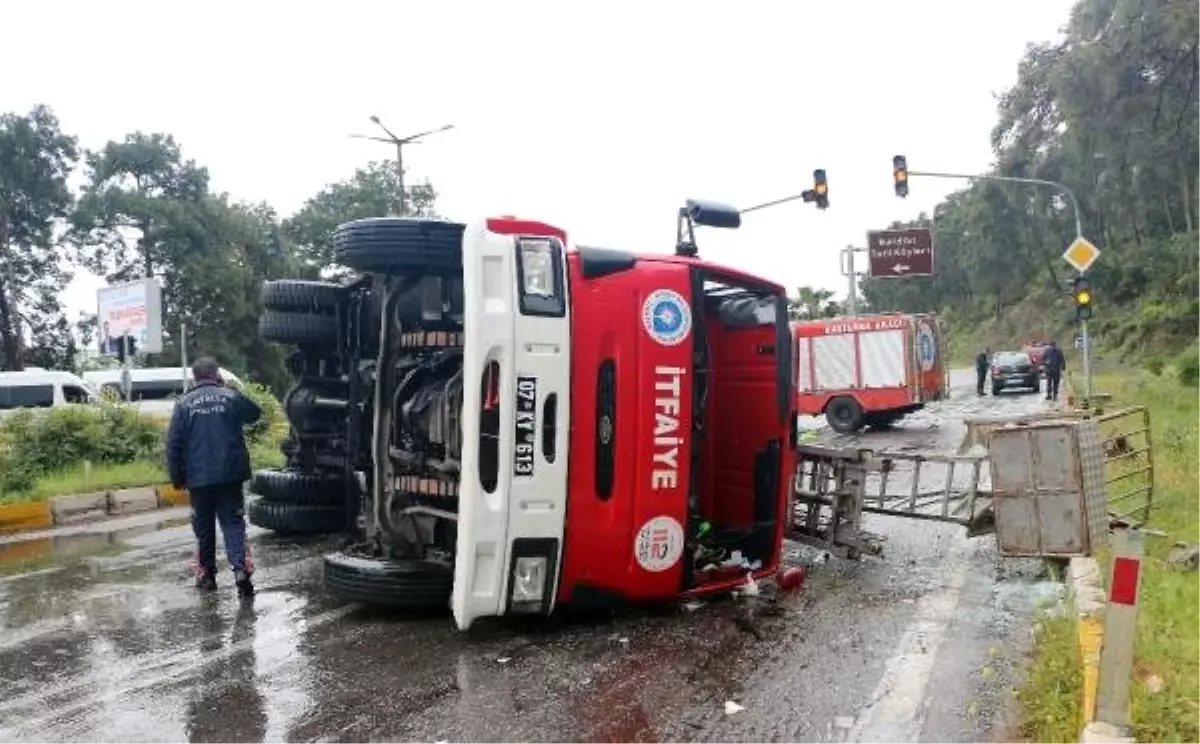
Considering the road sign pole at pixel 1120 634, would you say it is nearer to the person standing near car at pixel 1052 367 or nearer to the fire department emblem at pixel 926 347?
the fire department emblem at pixel 926 347

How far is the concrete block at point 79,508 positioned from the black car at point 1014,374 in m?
26.3

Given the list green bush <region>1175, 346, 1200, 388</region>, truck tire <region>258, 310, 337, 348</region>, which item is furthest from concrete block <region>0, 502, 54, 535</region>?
green bush <region>1175, 346, 1200, 388</region>

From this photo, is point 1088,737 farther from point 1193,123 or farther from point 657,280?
point 1193,123

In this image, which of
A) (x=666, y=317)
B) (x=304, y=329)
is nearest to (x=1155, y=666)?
(x=666, y=317)

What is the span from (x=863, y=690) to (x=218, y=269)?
1655 inches

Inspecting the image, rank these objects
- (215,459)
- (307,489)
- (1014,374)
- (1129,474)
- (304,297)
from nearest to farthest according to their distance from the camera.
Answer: (215,459) → (1129,474) → (304,297) → (307,489) → (1014,374)

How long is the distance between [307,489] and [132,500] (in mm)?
4711

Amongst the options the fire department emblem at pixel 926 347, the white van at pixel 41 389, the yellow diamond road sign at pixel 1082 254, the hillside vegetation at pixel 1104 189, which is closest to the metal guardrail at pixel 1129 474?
the yellow diamond road sign at pixel 1082 254

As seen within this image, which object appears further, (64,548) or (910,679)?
(64,548)

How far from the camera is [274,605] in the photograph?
6.24 metres

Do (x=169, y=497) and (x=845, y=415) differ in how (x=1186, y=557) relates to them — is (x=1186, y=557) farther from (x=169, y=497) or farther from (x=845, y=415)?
(x=845, y=415)

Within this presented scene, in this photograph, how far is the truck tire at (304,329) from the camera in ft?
24.5

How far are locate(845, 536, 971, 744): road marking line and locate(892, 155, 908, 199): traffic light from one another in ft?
55.5

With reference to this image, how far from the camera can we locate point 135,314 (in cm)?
2608
